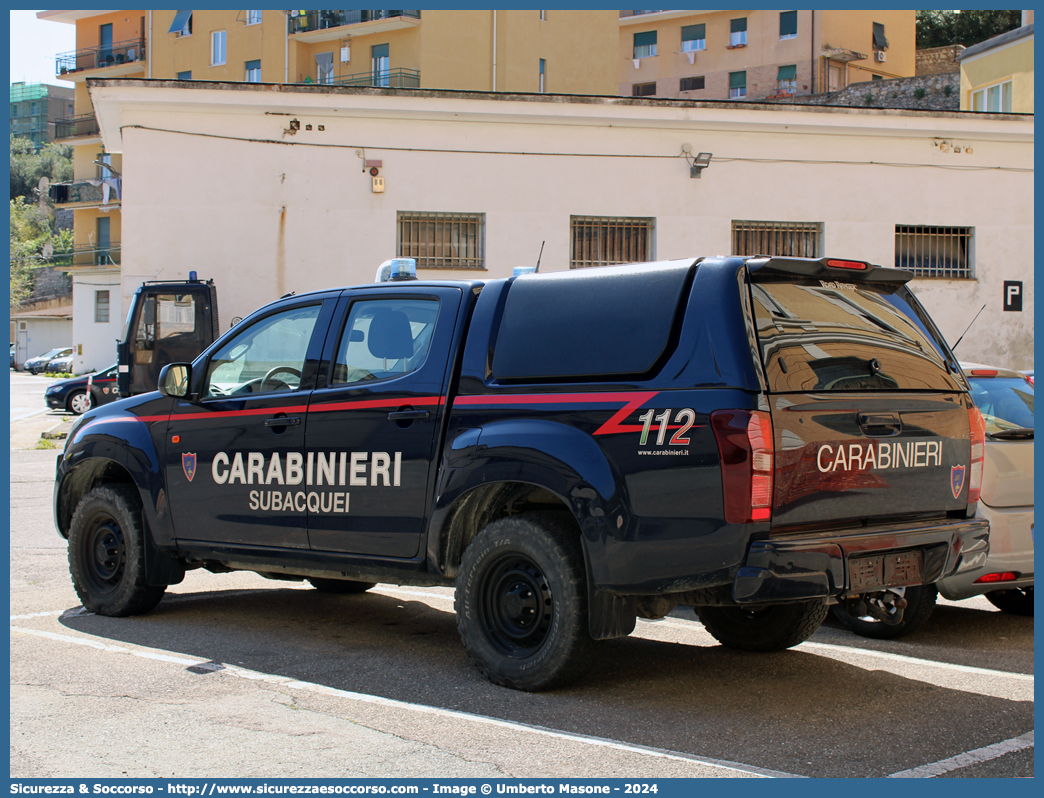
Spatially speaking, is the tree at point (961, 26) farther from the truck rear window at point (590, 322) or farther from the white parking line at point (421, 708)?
the white parking line at point (421, 708)

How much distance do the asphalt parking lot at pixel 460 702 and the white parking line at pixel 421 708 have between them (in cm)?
1

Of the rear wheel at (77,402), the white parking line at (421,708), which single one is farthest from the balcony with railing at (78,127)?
the white parking line at (421,708)

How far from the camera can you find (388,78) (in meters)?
42.4

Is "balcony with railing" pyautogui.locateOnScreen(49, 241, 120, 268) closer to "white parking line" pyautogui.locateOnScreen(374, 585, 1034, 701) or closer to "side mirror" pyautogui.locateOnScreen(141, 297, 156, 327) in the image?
"side mirror" pyautogui.locateOnScreen(141, 297, 156, 327)

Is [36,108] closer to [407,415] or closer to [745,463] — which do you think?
[407,415]

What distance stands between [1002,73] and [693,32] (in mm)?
35613

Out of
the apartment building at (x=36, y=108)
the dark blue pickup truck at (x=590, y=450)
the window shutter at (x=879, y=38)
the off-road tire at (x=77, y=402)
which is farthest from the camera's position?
the apartment building at (x=36, y=108)

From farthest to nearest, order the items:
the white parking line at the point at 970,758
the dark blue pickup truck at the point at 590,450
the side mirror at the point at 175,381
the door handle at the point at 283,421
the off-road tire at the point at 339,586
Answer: the off-road tire at the point at 339,586
the side mirror at the point at 175,381
the door handle at the point at 283,421
the dark blue pickup truck at the point at 590,450
the white parking line at the point at 970,758

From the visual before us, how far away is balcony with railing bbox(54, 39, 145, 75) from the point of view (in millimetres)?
53750

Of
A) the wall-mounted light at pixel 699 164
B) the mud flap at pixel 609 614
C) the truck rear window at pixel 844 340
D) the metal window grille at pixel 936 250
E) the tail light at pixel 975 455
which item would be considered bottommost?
the mud flap at pixel 609 614

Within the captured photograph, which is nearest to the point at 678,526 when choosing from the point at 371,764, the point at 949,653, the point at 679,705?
the point at 679,705

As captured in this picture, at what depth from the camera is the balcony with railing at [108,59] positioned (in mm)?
53750

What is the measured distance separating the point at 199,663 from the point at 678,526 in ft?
8.43

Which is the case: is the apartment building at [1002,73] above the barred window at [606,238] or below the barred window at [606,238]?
above
